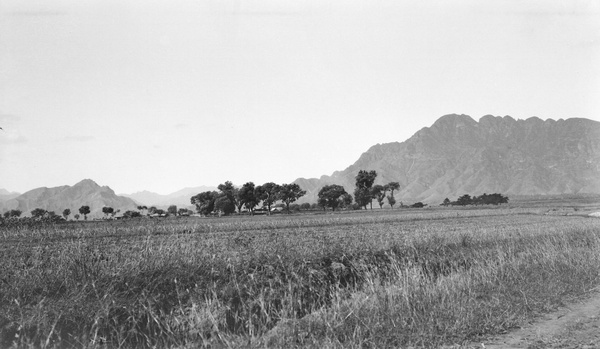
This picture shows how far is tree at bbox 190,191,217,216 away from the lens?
153375 millimetres

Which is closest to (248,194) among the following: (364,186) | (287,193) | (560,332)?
(287,193)

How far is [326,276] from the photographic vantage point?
15.8m

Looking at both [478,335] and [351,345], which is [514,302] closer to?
[478,335]

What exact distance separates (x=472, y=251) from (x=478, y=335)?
14.0 metres

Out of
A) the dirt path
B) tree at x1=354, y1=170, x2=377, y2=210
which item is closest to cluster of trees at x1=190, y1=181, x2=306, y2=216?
tree at x1=354, y1=170, x2=377, y2=210

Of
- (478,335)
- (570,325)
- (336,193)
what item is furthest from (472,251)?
(336,193)

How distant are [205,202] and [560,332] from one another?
152801mm

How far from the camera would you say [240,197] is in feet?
504

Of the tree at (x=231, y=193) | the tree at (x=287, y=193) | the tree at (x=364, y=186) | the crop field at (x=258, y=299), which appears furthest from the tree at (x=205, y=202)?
the crop field at (x=258, y=299)

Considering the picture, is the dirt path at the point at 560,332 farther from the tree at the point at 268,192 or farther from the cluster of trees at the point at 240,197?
the tree at the point at 268,192

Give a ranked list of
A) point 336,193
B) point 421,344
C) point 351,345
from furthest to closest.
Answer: point 336,193 < point 421,344 < point 351,345

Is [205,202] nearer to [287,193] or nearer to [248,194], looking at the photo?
[248,194]

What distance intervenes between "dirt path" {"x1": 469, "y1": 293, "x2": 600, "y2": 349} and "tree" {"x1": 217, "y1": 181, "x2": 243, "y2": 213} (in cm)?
14334

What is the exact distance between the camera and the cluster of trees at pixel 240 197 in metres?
150
